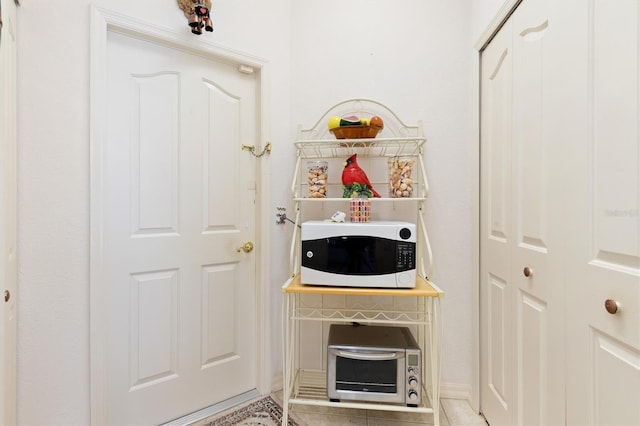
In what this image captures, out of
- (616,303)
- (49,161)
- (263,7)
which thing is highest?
(263,7)

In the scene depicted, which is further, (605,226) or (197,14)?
(197,14)

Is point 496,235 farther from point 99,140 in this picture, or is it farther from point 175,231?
point 99,140

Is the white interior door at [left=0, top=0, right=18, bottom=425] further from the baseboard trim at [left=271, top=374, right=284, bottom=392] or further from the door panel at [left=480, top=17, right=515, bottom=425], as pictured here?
the door panel at [left=480, top=17, right=515, bottom=425]

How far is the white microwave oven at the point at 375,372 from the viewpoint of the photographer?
1.53 meters

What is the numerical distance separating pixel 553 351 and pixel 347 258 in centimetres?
83

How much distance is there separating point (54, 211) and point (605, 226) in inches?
75.3

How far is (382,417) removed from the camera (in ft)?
5.50

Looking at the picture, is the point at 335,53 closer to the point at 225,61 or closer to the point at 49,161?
the point at 225,61

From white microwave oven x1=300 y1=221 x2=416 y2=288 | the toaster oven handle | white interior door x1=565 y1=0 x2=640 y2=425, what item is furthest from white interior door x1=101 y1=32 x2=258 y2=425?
white interior door x1=565 y1=0 x2=640 y2=425

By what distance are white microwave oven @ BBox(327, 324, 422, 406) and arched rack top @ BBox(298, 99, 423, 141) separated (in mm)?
1185

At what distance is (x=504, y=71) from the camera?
142cm

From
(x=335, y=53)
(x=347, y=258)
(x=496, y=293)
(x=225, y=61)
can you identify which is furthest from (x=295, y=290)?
(x=335, y=53)

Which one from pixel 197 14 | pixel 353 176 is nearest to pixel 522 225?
pixel 353 176

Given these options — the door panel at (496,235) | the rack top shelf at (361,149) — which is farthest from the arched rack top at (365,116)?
the door panel at (496,235)
